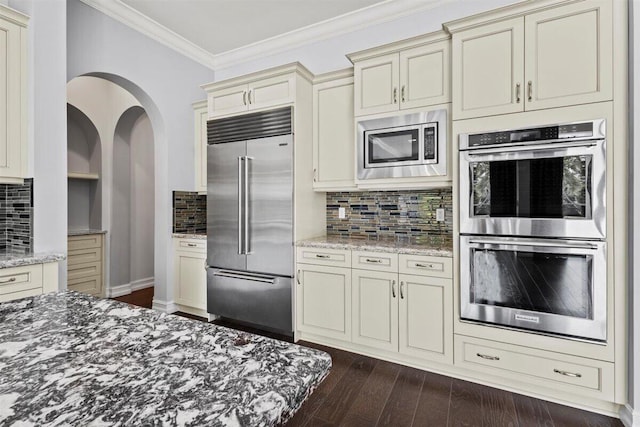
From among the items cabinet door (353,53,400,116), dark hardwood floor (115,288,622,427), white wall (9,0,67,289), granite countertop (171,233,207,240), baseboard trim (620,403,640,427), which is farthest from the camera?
granite countertop (171,233,207,240)

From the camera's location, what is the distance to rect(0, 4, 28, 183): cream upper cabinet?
2240mm

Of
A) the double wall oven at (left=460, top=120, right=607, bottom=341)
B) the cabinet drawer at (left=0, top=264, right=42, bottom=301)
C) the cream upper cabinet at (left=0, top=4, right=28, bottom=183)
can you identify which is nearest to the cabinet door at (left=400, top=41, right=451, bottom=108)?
the double wall oven at (left=460, top=120, right=607, bottom=341)

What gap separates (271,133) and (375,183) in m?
1.07

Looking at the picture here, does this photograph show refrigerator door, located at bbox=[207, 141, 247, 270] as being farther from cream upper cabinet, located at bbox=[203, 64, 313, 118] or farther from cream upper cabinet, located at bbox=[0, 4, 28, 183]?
cream upper cabinet, located at bbox=[0, 4, 28, 183]

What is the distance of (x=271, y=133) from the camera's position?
308 cm

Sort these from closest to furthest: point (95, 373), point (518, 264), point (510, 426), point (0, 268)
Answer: point (95, 373) → point (510, 426) → point (0, 268) → point (518, 264)

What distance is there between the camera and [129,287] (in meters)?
4.69

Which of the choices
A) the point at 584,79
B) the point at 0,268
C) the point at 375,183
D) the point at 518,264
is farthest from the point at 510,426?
the point at 0,268

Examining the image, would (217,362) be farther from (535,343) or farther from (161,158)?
(161,158)

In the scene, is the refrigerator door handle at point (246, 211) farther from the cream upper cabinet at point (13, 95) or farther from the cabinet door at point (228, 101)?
the cream upper cabinet at point (13, 95)

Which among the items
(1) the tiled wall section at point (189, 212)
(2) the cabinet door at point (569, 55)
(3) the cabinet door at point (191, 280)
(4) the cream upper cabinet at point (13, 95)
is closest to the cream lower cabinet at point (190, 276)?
(3) the cabinet door at point (191, 280)

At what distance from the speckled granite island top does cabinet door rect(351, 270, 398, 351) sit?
1.92 meters

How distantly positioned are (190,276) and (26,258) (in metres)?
1.68

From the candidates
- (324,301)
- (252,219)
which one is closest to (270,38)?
(252,219)
